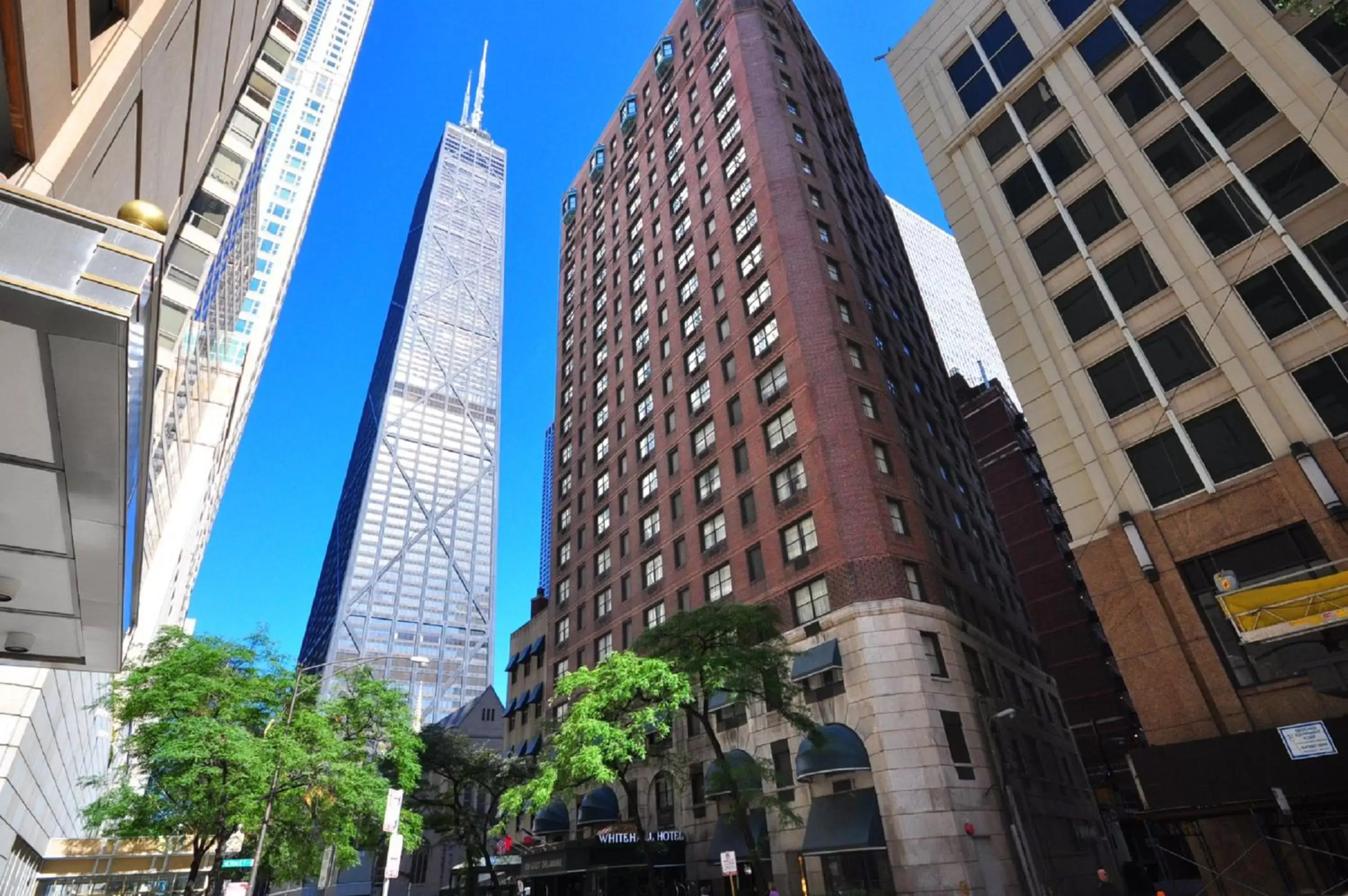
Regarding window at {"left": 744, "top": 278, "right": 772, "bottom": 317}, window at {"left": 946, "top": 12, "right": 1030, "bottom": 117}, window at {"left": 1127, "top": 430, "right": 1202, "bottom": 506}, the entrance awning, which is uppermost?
window at {"left": 946, "top": 12, "right": 1030, "bottom": 117}

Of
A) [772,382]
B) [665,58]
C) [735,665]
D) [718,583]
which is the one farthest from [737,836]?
[665,58]

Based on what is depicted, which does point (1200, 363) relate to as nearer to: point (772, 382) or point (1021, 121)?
point (1021, 121)

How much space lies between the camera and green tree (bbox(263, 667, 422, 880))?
92.1ft

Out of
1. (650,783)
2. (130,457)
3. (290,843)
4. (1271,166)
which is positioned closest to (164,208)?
(130,457)

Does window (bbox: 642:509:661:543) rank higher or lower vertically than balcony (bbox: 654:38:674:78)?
lower

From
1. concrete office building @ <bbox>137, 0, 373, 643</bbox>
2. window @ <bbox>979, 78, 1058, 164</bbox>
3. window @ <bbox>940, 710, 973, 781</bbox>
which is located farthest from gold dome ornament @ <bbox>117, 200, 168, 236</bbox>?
window @ <bbox>979, 78, 1058, 164</bbox>

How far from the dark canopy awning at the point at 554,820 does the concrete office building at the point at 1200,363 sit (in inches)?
1284

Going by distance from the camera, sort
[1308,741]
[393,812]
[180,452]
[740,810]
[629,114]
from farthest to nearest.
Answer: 1. [629,114]
2. [180,452]
3. [740,810]
4. [1308,741]
5. [393,812]

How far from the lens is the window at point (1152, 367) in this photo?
2580 centimetres

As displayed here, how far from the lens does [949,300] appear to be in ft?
516

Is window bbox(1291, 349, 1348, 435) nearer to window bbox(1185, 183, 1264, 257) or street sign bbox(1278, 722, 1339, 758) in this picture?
window bbox(1185, 183, 1264, 257)

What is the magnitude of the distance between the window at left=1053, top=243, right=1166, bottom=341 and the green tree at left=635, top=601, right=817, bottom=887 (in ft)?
56.8

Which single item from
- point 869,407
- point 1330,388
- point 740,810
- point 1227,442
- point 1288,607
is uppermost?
point 869,407

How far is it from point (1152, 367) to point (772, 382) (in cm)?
1989
